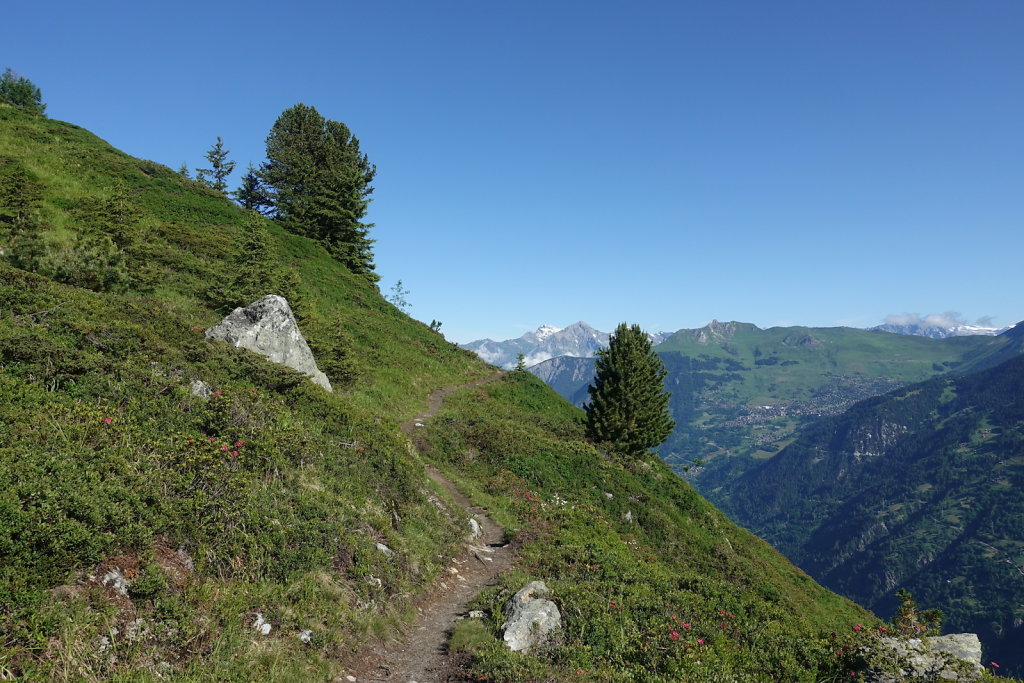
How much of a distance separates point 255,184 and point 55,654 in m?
71.8

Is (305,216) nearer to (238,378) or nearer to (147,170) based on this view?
(147,170)

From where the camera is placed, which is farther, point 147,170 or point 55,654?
point 147,170

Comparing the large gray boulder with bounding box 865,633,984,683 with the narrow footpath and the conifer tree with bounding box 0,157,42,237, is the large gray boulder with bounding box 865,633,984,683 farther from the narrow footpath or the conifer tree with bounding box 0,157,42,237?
the conifer tree with bounding box 0,157,42,237

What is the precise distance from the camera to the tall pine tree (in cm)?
5647

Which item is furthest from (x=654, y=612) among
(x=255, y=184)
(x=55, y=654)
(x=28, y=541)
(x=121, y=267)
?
(x=255, y=184)

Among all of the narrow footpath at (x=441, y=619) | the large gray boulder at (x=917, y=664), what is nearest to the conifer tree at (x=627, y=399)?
the narrow footpath at (x=441, y=619)

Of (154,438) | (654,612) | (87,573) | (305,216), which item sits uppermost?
(305,216)

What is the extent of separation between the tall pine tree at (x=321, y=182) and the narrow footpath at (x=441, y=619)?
45093 millimetres

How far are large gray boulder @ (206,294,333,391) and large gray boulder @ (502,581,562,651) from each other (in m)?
14.1

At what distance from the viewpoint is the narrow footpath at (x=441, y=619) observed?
923 cm

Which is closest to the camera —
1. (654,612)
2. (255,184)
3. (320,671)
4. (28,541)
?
(28,541)

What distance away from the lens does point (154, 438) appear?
32.9ft

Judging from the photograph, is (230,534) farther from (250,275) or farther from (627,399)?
(627,399)

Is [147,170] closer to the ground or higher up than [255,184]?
closer to the ground
